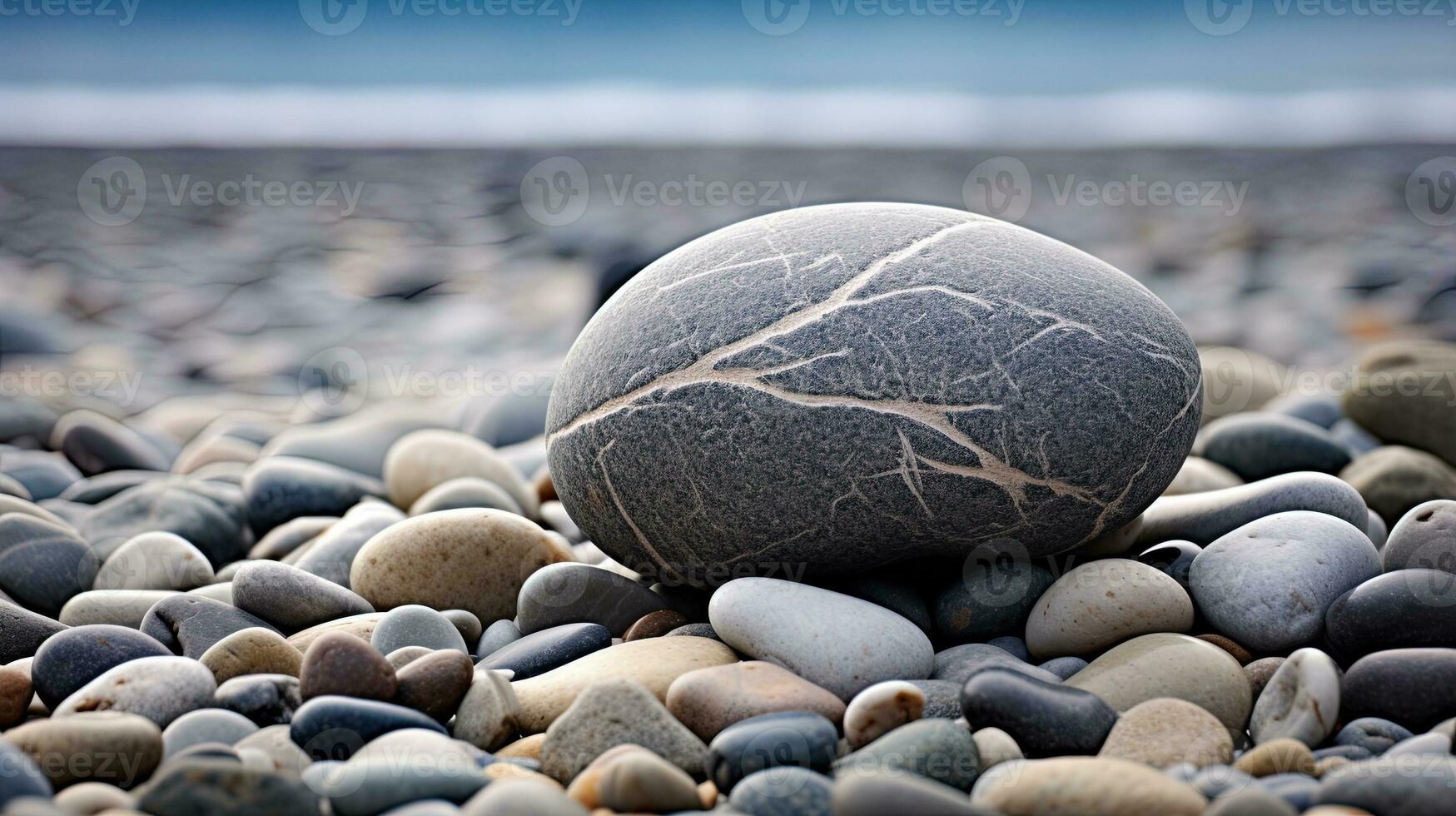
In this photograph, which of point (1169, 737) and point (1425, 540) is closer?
point (1169, 737)

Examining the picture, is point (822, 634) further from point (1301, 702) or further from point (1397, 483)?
point (1397, 483)

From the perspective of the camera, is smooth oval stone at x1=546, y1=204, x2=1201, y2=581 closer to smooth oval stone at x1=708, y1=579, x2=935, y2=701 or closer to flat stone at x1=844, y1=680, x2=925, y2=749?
smooth oval stone at x1=708, y1=579, x2=935, y2=701

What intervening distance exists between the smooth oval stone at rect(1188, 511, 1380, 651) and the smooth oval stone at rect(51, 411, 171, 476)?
235 inches

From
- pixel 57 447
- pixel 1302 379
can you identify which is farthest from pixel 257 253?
pixel 1302 379

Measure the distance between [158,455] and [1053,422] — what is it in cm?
586

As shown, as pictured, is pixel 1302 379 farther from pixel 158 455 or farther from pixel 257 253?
pixel 257 253

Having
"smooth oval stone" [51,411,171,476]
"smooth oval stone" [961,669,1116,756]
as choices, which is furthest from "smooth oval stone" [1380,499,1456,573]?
"smooth oval stone" [51,411,171,476]

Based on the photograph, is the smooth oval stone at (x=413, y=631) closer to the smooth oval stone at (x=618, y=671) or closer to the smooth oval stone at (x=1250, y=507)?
the smooth oval stone at (x=618, y=671)

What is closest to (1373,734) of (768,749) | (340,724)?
(768,749)

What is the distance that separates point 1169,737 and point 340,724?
6.65ft

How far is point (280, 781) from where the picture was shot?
8.05 ft

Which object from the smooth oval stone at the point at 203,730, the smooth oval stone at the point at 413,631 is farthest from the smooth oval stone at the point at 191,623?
the smooth oval stone at the point at 203,730

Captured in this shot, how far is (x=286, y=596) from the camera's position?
398cm

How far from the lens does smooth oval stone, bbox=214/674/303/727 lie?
3137 millimetres
